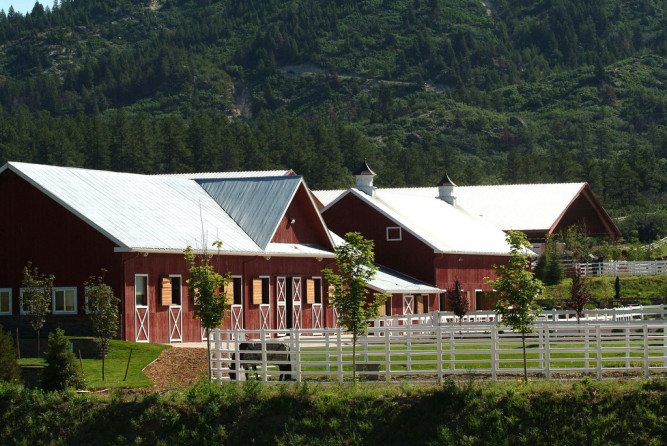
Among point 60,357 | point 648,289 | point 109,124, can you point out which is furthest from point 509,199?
point 109,124

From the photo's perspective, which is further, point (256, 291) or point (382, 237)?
point (382, 237)

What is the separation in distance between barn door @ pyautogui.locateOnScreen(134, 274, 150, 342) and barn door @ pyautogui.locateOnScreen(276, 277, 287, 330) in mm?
8485

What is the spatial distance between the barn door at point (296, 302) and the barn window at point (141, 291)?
378 inches

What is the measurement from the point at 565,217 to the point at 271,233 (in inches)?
1650

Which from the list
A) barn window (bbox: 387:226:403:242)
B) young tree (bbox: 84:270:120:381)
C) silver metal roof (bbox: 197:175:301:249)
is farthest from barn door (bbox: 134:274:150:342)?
barn window (bbox: 387:226:403:242)

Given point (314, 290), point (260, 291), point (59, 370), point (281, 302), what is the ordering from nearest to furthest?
point (59, 370), point (260, 291), point (281, 302), point (314, 290)

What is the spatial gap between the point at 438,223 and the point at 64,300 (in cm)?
3032

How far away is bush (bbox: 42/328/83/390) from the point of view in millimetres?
27578

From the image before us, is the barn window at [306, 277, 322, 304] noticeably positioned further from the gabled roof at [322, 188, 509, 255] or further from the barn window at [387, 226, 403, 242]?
the barn window at [387, 226, 403, 242]

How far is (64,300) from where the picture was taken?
36188mm

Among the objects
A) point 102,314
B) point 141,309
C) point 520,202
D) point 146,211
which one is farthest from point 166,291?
point 520,202

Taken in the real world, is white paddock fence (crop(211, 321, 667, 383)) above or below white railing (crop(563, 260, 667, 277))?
below

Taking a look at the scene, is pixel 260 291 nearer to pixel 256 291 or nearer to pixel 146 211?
pixel 256 291

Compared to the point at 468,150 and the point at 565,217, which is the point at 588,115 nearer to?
the point at 468,150
